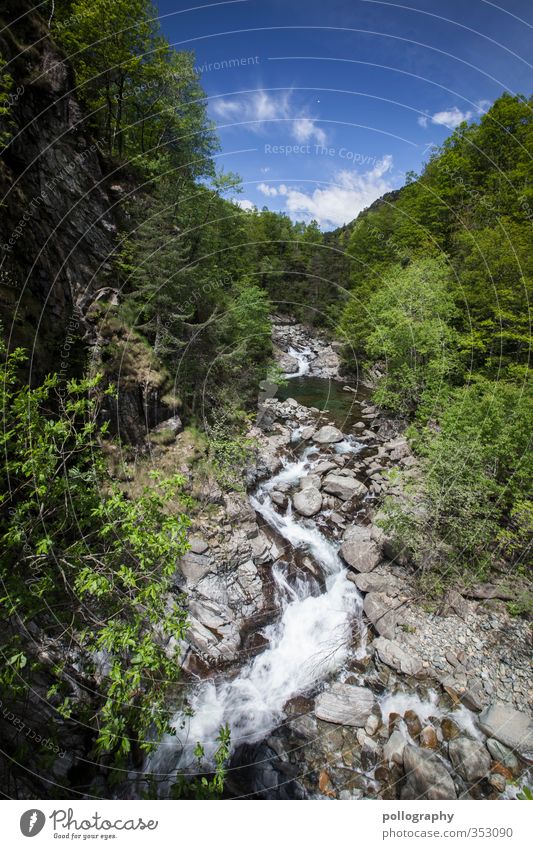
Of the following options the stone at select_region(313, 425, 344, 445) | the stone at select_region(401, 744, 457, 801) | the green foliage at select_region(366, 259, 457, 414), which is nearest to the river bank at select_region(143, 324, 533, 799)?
→ the stone at select_region(401, 744, 457, 801)

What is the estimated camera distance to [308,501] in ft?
Result: 47.4

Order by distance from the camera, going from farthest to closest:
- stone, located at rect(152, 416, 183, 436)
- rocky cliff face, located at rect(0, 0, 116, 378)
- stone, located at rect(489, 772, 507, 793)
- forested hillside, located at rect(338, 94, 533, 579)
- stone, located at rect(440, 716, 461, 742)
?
1. stone, located at rect(152, 416, 183, 436)
2. forested hillside, located at rect(338, 94, 533, 579)
3. rocky cliff face, located at rect(0, 0, 116, 378)
4. stone, located at rect(440, 716, 461, 742)
5. stone, located at rect(489, 772, 507, 793)

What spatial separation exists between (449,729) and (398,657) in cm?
166

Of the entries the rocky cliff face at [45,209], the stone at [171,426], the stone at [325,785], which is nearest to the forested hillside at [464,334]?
the stone at [325,785]

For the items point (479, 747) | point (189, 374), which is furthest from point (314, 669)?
point (189, 374)

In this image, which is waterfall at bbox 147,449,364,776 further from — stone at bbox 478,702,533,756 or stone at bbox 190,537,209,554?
stone at bbox 478,702,533,756

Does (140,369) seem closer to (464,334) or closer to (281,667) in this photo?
(281,667)

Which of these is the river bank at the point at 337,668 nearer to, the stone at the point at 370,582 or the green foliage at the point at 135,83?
the stone at the point at 370,582

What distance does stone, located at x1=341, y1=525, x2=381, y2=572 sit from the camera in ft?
38.1

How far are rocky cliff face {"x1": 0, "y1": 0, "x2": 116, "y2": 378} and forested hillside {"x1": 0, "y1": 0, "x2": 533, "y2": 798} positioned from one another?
0.26ft

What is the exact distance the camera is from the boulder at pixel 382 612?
9.62m

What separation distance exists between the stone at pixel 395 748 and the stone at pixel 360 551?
453 centimetres

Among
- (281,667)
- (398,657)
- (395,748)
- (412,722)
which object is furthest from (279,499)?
(395,748)

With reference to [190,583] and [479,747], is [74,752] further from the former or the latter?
[479,747]
